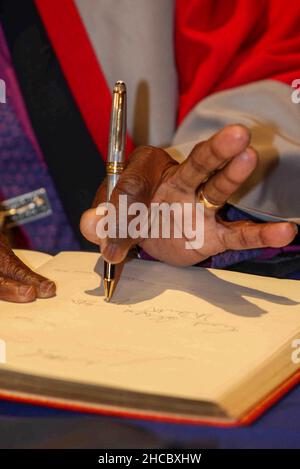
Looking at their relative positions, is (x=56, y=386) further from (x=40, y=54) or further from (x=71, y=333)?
(x=40, y=54)

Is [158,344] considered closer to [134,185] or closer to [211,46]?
[134,185]

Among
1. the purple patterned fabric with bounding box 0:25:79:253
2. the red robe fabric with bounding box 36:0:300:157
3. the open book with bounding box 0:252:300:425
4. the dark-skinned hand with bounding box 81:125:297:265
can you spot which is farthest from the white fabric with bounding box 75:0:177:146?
the open book with bounding box 0:252:300:425

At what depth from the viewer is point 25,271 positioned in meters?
0.77

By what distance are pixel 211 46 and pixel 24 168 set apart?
0.34 m

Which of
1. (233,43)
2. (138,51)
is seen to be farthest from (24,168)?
(233,43)

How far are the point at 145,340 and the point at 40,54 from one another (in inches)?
25.2

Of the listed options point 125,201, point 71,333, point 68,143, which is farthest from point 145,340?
point 68,143

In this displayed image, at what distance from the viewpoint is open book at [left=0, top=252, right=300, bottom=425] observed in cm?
54

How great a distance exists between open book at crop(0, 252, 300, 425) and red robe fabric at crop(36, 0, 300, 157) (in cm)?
40

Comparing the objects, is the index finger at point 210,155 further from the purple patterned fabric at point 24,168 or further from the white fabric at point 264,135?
the purple patterned fabric at point 24,168

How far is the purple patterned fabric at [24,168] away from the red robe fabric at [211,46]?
0.08 meters
